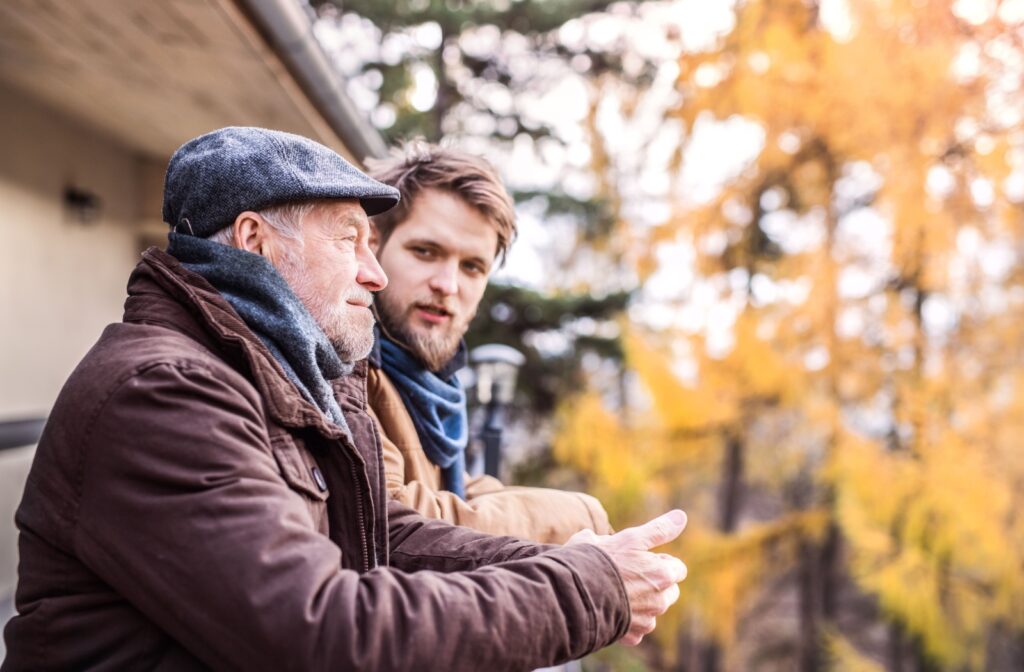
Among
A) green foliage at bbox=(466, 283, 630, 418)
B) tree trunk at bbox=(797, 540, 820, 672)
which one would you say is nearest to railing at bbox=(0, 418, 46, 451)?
green foliage at bbox=(466, 283, 630, 418)

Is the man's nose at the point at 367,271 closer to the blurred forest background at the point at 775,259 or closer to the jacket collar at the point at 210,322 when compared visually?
the jacket collar at the point at 210,322

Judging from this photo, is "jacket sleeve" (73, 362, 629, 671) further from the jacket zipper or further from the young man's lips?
Result: the young man's lips

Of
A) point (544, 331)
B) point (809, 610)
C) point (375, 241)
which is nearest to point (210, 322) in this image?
point (375, 241)

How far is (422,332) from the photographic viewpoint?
1851mm

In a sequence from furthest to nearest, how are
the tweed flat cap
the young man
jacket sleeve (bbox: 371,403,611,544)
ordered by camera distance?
the young man, jacket sleeve (bbox: 371,403,611,544), the tweed flat cap

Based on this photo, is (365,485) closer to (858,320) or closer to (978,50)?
(978,50)

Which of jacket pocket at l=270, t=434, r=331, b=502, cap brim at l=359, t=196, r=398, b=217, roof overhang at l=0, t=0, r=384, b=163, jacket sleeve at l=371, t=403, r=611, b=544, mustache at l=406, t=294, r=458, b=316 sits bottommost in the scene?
jacket sleeve at l=371, t=403, r=611, b=544

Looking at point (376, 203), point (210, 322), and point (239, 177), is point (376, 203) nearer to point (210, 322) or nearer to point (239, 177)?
point (239, 177)

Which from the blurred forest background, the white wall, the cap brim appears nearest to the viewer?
the cap brim

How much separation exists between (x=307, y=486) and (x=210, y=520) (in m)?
0.19

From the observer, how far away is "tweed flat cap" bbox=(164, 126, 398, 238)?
120 centimetres

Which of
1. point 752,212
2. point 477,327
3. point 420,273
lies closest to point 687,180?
point 752,212

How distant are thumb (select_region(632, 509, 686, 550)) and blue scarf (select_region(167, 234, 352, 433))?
0.50 m

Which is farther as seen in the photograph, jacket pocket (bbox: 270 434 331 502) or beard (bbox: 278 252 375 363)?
beard (bbox: 278 252 375 363)
